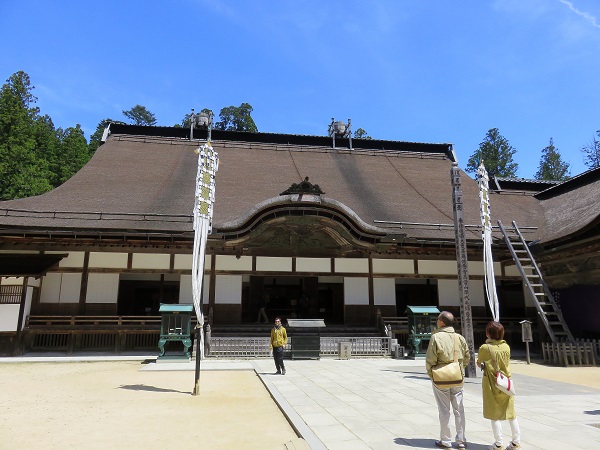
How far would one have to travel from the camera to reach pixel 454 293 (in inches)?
606

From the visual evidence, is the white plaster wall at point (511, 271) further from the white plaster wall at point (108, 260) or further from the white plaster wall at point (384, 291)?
the white plaster wall at point (108, 260)

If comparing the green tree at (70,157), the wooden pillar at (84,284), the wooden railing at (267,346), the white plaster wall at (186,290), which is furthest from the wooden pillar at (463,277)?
the green tree at (70,157)

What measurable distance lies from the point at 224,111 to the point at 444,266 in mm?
44536

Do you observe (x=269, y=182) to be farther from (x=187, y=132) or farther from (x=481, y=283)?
(x=481, y=283)

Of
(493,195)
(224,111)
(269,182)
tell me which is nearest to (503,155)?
(493,195)

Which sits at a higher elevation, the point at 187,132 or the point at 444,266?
the point at 187,132

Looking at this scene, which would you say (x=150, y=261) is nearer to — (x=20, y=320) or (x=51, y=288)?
(x=51, y=288)

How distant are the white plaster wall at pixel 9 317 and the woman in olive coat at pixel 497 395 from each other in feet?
42.6

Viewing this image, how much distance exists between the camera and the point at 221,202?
14.9m

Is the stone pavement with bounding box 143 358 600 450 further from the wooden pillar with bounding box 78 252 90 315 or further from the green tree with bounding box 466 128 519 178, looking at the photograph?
the green tree with bounding box 466 128 519 178

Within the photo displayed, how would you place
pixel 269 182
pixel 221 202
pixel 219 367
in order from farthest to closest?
pixel 269 182 < pixel 221 202 < pixel 219 367

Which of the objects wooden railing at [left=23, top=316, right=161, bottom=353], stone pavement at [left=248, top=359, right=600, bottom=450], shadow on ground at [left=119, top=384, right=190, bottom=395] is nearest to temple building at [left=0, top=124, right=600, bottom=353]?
wooden railing at [left=23, top=316, right=161, bottom=353]

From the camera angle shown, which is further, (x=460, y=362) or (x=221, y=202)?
(x=221, y=202)

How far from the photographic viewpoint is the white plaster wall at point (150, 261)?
13781 mm
